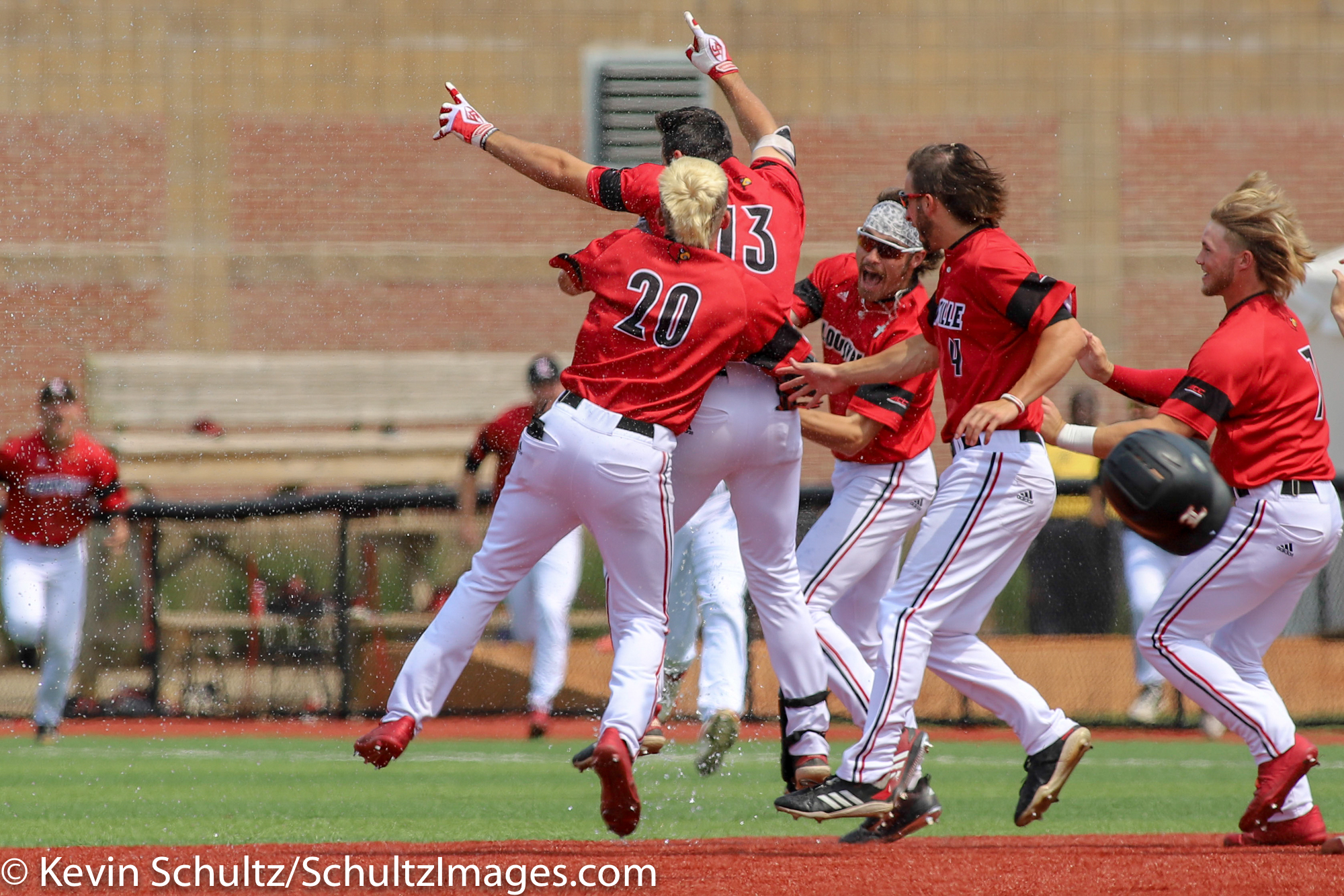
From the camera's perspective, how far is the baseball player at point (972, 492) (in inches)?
198

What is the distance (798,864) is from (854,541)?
4.73ft

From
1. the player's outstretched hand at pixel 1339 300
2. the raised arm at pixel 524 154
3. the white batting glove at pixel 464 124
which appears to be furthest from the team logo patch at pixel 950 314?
the white batting glove at pixel 464 124

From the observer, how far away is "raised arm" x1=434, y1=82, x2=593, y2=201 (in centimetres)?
511

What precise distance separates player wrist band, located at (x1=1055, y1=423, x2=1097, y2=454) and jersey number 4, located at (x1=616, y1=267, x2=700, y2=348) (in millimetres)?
1551

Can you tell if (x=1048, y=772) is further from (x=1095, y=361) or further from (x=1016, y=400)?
(x=1095, y=361)

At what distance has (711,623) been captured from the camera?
23.0ft

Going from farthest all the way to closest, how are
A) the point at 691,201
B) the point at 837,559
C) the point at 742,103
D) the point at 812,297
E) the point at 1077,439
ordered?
the point at 812,297, the point at 837,559, the point at 742,103, the point at 1077,439, the point at 691,201

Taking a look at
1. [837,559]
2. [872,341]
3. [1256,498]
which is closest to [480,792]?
[837,559]

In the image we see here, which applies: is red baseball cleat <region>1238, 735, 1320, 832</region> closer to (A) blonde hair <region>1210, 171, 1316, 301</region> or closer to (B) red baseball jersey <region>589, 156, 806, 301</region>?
(A) blonde hair <region>1210, 171, 1316, 301</region>

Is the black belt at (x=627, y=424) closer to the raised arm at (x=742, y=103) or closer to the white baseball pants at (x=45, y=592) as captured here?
the raised arm at (x=742, y=103)

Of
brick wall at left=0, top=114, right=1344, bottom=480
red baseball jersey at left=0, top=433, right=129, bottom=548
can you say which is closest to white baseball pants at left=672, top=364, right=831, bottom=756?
red baseball jersey at left=0, top=433, right=129, bottom=548

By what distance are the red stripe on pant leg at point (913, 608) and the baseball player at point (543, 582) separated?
4269mm

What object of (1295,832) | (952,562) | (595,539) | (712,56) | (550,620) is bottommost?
(550,620)

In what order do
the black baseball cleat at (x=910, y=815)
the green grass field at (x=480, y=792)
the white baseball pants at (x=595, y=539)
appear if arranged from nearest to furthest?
the white baseball pants at (x=595, y=539) < the black baseball cleat at (x=910, y=815) < the green grass field at (x=480, y=792)
